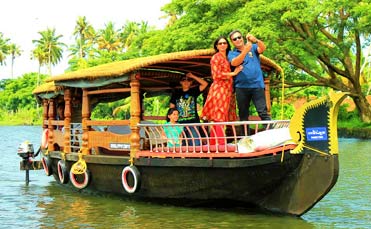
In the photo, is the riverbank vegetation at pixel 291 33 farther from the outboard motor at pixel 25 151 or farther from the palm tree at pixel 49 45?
the palm tree at pixel 49 45

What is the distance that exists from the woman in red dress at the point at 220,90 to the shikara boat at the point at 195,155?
0.76 feet

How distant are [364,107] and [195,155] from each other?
71.5 ft

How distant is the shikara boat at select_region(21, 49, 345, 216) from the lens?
23.1 feet

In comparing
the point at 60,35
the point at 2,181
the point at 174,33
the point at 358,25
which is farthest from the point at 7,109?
the point at 2,181

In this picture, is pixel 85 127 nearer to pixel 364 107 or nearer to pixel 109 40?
pixel 364 107

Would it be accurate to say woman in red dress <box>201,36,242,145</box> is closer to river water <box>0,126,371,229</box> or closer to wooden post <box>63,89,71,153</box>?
river water <box>0,126,371,229</box>

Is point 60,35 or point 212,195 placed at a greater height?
point 60,35

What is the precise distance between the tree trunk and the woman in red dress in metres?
20.4

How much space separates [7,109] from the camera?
7081 cm

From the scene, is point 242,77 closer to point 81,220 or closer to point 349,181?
point 81,220

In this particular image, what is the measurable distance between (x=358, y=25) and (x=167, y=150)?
16.0 m

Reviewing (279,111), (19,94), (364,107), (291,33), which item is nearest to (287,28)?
(291,33)

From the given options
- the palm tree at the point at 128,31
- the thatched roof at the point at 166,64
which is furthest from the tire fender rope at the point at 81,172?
the palm tree at the point at 128,31

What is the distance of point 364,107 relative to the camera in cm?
2806
